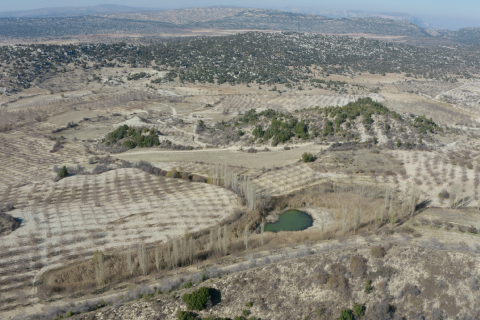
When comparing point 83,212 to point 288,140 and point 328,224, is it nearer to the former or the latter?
point 328,224

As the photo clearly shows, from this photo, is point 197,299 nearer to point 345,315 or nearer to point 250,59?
point 345,315

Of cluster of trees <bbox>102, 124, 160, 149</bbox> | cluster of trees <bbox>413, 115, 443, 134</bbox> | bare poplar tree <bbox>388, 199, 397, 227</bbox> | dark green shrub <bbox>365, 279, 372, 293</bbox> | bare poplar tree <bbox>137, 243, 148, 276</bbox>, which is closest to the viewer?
dark green shrub <bbox>365, 279, 372, 293</bbox>

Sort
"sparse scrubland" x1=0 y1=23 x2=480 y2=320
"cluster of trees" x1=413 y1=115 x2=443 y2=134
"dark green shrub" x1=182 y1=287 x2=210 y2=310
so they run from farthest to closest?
"cluster of trees" x1=413 y1=115 x2=443 y2=134 → "sparse scrubland" x1=0 y1=23 x2=480 y2=320 → "dark green shrub" x1=182 y1=287 x2=210 y2=310

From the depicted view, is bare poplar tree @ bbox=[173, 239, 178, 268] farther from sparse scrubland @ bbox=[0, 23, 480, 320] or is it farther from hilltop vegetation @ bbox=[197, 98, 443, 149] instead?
hilltop vegetation @ bbox=[197, 98, 443, 149]

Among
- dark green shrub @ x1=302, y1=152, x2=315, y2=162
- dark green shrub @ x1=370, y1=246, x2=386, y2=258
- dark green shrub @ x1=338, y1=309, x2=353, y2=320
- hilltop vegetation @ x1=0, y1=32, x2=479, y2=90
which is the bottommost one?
dark green shrub @ x1=338, y1=309, x2=353, y2=320

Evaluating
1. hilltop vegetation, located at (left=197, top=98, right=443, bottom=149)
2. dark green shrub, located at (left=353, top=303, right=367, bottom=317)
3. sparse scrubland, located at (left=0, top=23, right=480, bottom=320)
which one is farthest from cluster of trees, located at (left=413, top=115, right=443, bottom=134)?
dark green shrub, located at (left=353, top=303, right=367, bottom=317)

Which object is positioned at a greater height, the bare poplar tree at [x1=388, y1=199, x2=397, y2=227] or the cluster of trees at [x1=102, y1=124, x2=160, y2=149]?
the bare poplar tree at [x1=388, y1=199, x2=397, y2=227]

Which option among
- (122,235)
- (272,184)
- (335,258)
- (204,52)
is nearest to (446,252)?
(335,258)

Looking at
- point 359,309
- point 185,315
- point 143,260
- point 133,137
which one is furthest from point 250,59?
point 185,315
